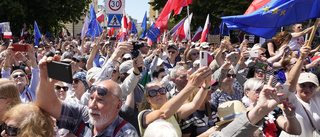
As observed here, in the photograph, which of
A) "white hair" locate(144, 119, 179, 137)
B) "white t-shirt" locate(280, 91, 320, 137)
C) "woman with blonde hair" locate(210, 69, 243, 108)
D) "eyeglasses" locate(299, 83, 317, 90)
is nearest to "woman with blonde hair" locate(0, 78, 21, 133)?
"white hair" locate(144, 119, 179, 137)

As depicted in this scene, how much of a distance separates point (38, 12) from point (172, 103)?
2848 cm

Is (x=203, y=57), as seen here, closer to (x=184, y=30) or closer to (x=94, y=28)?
(x=184, y=30)

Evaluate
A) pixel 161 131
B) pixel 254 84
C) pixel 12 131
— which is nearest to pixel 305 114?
pixel 254 84

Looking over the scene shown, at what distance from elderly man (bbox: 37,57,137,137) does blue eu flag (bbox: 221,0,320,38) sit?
2853 mm

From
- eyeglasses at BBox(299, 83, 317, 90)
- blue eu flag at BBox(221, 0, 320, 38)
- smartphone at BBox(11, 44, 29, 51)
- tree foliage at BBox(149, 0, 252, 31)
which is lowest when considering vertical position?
eyeglasses at BBox(299, 83, 317, 90)

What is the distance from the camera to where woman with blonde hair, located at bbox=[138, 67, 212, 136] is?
3119 millimetres

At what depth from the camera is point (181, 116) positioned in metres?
3.84

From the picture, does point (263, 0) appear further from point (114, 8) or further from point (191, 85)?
point (114, 8)

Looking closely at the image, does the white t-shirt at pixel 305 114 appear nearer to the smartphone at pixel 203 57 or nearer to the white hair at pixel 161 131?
the smartphone at pixel 203 57

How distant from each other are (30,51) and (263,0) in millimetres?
3552

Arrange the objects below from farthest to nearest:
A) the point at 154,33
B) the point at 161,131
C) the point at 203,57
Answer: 1. the point at 154,33
2. the point at 203,57
3. the point at 161,131

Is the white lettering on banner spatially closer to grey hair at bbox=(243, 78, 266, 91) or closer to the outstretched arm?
grey hair at bbox=(243, 78, 266, 91)

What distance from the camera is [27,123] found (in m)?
2.74

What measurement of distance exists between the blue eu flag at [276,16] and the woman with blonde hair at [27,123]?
10.8ft
